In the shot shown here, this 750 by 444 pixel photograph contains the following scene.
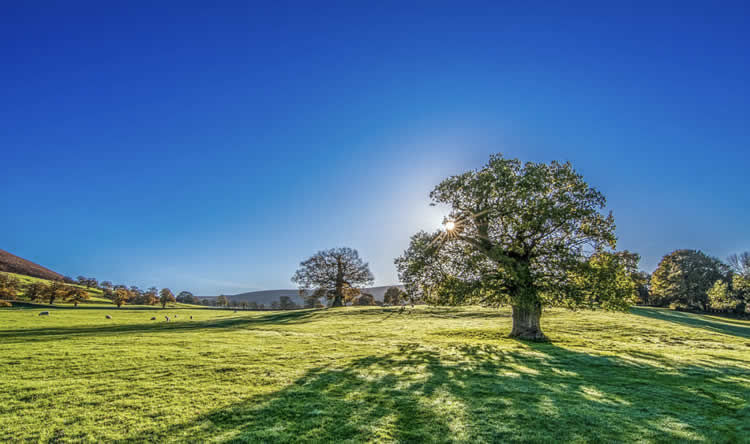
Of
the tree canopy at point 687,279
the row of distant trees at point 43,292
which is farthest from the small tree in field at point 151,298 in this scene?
the tree canopy at point 687,279

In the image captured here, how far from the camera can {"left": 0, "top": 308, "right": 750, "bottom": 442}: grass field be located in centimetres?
623

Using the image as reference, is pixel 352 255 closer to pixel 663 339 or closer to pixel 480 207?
pixel 480 207

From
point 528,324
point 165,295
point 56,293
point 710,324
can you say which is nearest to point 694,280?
point 710,324

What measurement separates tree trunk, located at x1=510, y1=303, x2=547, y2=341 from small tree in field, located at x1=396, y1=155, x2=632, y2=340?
65 mm

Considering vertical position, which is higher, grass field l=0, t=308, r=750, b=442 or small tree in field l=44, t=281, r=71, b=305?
small tree in field l=44, t=281, r=71, b=305

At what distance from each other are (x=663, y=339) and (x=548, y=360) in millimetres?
16276

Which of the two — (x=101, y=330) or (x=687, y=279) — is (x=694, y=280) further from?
(x=101, y=330)

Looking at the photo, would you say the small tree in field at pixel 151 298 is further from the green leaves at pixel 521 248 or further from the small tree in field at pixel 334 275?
the green leaves at pixel 521 248

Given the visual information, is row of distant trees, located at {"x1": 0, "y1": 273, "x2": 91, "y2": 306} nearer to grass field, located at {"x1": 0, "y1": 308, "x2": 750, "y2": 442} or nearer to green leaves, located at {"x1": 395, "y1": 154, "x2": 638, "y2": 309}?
grass field, located at {"x1": 0, "y1": 308, "x2": 750, "y2": 442}

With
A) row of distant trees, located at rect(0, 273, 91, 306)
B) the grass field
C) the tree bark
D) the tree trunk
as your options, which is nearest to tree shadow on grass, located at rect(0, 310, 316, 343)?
the grass field

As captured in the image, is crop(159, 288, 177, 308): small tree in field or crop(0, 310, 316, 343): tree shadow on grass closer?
crop(0, 310, 316, 343): tree shadow on grass

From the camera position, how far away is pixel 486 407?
25.3 feet

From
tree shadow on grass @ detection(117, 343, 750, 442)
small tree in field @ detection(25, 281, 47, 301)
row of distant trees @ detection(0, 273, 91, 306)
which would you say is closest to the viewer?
tree shadow on grass @ detection(117, 343, 750, 442)

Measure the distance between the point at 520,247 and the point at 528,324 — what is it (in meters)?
5.74
